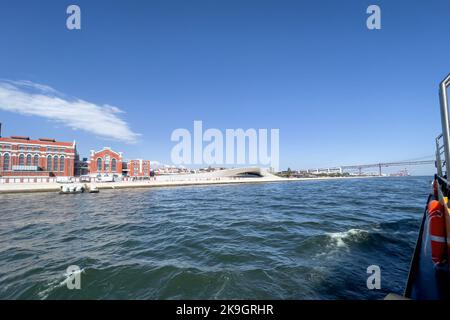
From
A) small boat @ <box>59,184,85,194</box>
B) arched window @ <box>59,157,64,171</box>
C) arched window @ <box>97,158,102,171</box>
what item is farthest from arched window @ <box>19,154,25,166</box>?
small boat @ <box>59,184,85,194</box>

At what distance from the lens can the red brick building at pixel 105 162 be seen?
205 feet

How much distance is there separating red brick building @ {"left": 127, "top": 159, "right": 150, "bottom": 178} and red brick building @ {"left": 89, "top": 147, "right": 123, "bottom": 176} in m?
4.18

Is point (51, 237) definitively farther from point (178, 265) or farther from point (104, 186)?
point (104, 186)

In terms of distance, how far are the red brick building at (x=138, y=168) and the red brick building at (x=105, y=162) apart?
4.18 metres

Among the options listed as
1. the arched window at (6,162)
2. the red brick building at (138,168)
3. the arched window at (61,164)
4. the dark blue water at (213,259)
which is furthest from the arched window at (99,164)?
the dark blue water at (213,259)

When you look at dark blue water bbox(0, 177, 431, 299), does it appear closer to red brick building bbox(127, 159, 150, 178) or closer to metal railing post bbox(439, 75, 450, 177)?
metal railing post bbox(439, 75, 450, 177)

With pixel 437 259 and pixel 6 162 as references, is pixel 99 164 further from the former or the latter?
pixel 437 259

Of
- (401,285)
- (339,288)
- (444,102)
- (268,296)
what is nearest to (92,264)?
(268,296)

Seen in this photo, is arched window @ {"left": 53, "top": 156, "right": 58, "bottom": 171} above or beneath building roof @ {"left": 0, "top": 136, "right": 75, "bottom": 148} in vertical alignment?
beneath

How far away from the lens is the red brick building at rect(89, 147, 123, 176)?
62.6 m

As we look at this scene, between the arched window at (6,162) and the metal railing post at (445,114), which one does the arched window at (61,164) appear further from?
the metal railing post at (445,114)

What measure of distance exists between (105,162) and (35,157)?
1632 centimetres

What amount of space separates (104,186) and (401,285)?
49915 mm

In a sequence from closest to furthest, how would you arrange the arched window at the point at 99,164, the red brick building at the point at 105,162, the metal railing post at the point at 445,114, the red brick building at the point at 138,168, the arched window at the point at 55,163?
the metal railing post at the point at 445,114
the arched window at the point at 55,163
the red brick building at the point at 105,162
the arched window at the point at 99,164
the red brick building at the point at 138,168
